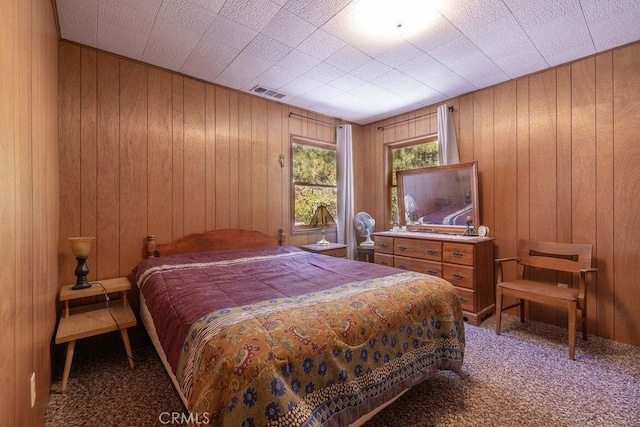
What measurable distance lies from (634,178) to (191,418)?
3.87m

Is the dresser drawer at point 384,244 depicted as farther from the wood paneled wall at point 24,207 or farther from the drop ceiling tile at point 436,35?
the wood paneled wall at point 24,207

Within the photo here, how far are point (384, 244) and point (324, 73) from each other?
2.30 metres

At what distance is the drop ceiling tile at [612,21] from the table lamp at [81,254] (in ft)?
14.0

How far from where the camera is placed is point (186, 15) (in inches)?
89.0

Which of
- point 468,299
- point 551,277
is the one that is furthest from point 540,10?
point 468,299

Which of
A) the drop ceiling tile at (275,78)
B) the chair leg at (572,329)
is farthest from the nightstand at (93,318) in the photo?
the chair leg at (572,329)

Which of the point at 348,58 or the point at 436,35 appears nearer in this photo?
the point at 436,35

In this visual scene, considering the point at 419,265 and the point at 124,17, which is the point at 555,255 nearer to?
the point at 419,265

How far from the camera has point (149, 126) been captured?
9.91 ft

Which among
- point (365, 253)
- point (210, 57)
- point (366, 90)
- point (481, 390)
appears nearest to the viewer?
point (481, 390)

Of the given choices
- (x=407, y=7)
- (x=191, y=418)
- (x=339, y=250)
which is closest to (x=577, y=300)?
(x=339, y=250)

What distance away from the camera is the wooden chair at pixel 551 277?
2471 millimetres

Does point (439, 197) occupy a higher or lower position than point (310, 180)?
lower

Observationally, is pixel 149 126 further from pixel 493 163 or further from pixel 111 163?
pixel 493 163
